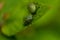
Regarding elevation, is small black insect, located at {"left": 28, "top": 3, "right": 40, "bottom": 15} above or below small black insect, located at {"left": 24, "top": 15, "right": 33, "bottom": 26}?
above

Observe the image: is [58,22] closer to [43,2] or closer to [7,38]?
[43,2]

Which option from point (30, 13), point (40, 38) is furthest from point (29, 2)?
point (40, 38)

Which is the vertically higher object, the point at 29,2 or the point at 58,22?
the point at 29,2

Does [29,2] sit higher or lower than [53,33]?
higher

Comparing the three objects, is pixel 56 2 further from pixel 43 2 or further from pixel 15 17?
pixel 15 17

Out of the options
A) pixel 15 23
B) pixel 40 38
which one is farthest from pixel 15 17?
pixel 40 38

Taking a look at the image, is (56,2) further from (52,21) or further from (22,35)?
(22,35)

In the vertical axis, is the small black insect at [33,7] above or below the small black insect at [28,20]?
above

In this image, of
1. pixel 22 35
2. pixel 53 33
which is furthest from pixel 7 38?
pixel 53 33
